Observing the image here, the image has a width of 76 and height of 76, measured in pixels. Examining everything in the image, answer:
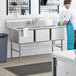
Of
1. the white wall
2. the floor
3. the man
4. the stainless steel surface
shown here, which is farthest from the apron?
the white wall

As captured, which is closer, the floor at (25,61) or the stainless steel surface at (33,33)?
the floor at (25,61)

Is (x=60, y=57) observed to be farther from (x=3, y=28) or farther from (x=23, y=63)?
(x=3, y=28)

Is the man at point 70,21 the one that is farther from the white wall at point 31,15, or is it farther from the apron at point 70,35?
the white wall at point 31,15

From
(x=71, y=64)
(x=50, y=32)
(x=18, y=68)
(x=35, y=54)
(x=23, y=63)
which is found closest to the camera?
(x=71, y=64)

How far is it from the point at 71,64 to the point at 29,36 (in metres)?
3.58

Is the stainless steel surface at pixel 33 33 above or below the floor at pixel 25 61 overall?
above

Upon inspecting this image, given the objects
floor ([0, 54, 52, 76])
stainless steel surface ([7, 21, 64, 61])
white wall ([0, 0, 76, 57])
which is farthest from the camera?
white wall ([0, 0, 76, 57])

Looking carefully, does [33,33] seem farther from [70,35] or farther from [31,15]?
[70,35]

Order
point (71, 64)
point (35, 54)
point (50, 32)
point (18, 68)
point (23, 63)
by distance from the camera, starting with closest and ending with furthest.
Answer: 1. point (71, 64)
2. point (18, 68)
3. point (23, 63)
4. point (50, 32)
5. point (35, 54)

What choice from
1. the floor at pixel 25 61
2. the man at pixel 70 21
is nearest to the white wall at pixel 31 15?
the floor at pixel 25 61

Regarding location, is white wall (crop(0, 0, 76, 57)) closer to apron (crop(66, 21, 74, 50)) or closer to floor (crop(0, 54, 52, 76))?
floor (crop(0, 54, 52, 76))

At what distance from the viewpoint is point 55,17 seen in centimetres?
834

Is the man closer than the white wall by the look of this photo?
Yes

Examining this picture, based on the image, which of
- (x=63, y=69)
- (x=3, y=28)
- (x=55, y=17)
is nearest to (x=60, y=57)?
(x=63, y=69)
